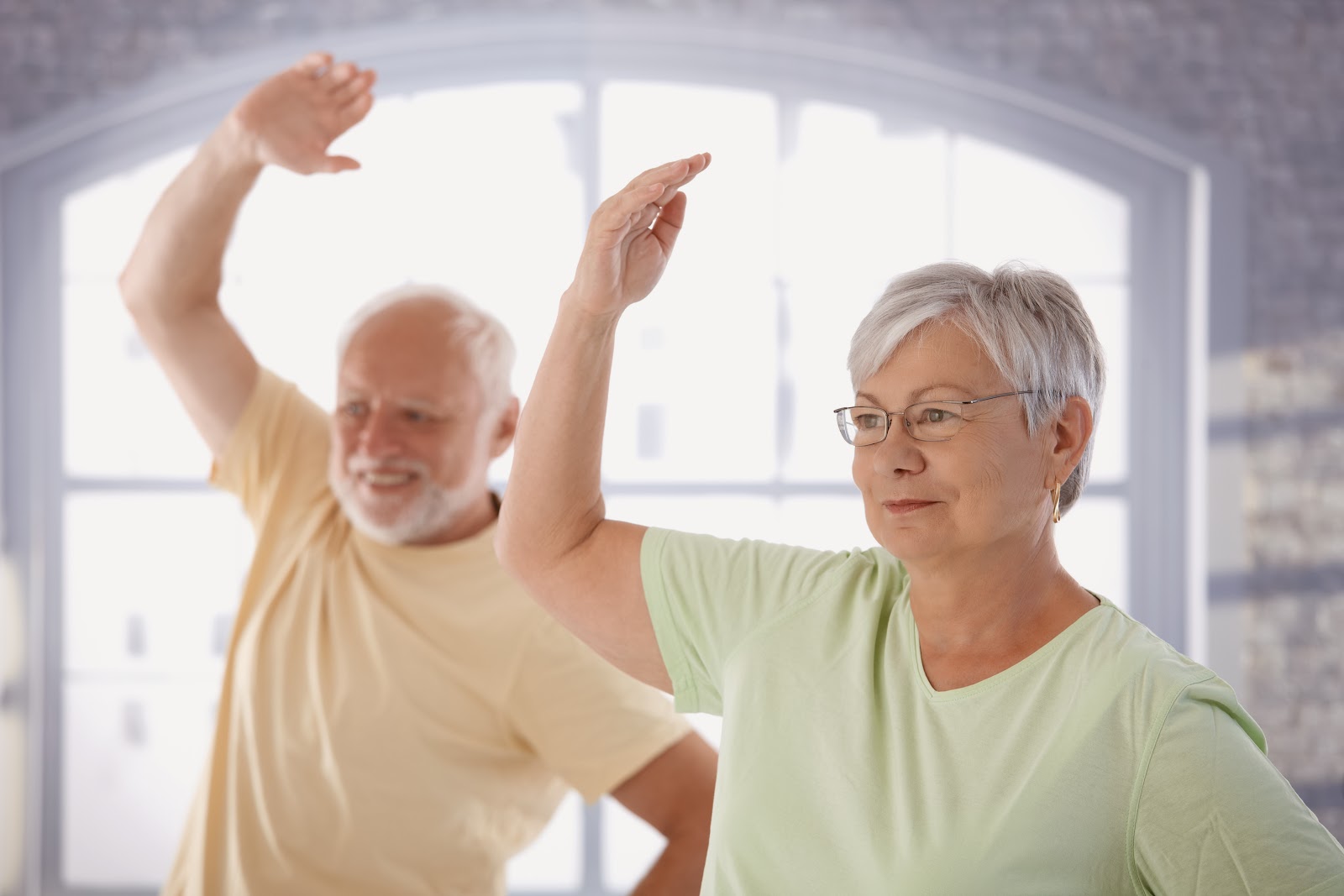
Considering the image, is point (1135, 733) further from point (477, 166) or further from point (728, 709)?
point (477, 166)

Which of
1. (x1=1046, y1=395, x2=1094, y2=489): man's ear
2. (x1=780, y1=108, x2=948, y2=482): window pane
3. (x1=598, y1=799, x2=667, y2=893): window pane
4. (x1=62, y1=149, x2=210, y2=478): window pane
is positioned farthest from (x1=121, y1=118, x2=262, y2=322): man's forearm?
(x1=598, y1=799, x2=667, y2=893): window pane

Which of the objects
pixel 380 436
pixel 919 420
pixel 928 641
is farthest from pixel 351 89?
pixel 928 641

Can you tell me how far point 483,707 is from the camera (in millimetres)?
1591

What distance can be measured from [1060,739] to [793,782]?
0.25 m

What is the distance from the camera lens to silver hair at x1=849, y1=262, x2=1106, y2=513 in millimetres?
1091

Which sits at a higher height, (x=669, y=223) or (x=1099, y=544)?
(x=669, y=223)

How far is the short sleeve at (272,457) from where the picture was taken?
180 centimetres

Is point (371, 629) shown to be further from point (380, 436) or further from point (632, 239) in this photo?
point (632, 239)

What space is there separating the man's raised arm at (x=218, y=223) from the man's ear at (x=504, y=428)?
39 cm

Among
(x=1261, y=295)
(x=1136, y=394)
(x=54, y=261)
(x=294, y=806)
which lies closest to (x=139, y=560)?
(x=54, y=261)

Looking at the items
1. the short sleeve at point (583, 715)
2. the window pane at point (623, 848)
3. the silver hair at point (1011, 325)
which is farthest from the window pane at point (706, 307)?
the silver hair at point (1011, 325)

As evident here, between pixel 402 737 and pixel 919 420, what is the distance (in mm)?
871

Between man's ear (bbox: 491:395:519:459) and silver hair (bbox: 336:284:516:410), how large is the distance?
1.1 inches

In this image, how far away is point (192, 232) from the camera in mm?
1736
